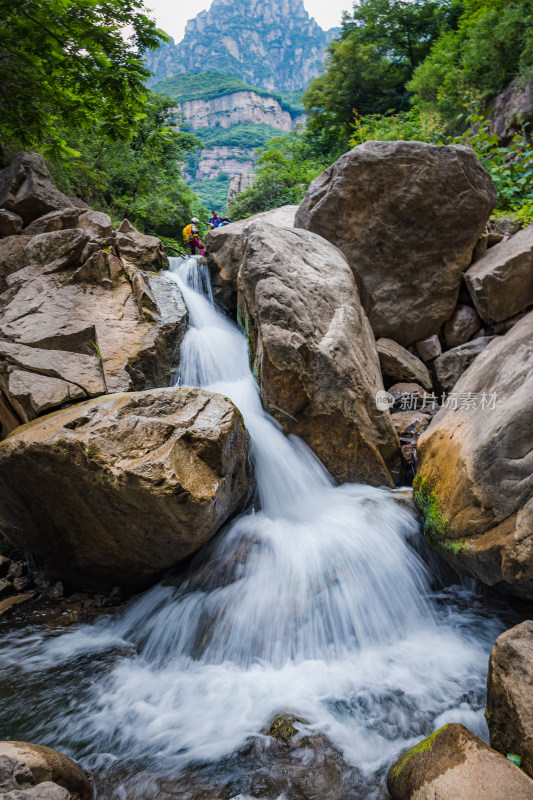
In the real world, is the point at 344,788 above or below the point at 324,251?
below

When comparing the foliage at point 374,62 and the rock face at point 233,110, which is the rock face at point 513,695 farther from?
the rock face at point 233,110

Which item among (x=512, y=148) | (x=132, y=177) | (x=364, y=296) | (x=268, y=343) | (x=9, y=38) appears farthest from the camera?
(x=132, y=177)

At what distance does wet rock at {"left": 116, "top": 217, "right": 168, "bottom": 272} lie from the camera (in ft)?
25.2

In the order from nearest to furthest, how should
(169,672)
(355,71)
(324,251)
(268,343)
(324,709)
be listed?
(324,709), (169,672), (268,343), (324,251), (355,71)

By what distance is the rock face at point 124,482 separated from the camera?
3.58 metres

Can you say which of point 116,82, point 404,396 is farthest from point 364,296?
point 116,82

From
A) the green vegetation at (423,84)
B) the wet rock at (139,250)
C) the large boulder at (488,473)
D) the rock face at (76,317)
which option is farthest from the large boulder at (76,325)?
the green vegetation at (423,84)

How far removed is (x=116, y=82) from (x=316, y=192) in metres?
3.18

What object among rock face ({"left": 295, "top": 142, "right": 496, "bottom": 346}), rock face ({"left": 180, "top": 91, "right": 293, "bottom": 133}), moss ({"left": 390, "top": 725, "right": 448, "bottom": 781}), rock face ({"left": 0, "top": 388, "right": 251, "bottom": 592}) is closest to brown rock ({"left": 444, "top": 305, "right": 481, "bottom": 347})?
rock face ({"left": 295, "top": 142, "right": 496, "bottom": 346})

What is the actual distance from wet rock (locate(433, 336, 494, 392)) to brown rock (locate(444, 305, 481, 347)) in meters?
0.26

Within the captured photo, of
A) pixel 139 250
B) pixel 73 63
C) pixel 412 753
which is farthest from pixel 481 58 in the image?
pixel 412 753

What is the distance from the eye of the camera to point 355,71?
1773 cm

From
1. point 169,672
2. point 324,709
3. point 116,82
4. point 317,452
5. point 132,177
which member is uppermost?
point 132,177

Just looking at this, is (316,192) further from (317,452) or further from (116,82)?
(317,452)
